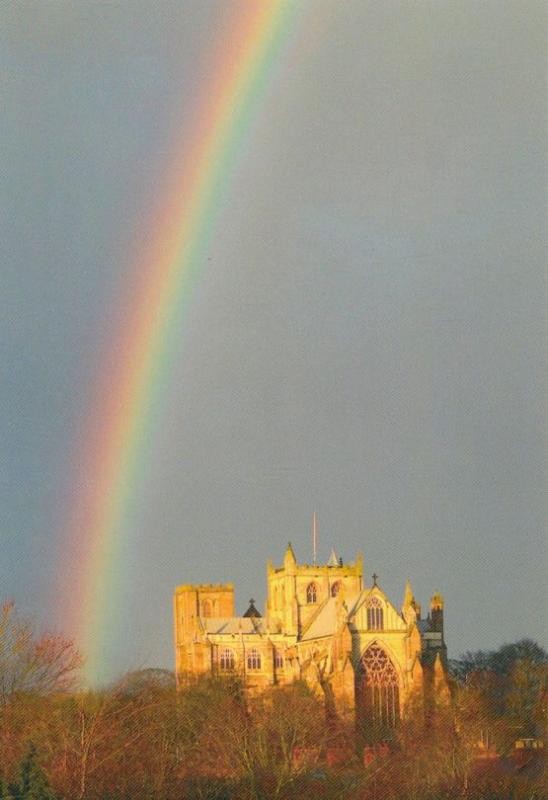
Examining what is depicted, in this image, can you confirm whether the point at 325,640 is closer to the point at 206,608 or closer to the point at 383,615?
the point at 383,615

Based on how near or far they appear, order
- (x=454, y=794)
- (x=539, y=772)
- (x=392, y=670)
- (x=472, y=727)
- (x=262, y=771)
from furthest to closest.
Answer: (x=392, y=670) < (x=472, y=727) < (x=539, y=772) < (x=262, y=771) < (x=454, y=794)

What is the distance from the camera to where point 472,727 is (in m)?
122

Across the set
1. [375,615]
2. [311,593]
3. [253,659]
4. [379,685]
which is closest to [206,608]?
[311,593]

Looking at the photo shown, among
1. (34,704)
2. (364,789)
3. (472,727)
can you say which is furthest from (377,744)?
(34,704)

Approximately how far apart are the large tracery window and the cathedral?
0.08 meters

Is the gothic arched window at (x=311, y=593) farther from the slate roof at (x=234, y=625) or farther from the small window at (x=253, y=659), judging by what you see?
the small window at (x=253, y=659)

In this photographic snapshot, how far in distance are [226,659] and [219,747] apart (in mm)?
73098

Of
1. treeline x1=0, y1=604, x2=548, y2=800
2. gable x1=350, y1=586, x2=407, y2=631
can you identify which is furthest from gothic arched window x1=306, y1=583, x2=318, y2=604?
treeline x1=0, y1=604, x2=548, y2=800

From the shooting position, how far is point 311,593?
17388cm

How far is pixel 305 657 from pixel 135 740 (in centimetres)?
7540

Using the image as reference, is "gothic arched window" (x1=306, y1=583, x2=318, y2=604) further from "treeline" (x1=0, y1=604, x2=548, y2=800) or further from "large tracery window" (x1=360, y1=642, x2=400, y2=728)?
"treeline" (x1=0, y1=604, x2=548, y2=800)

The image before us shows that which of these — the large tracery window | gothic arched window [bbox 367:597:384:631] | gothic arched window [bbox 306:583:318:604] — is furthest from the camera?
gothic arched window [bbox 306:583:318:604]

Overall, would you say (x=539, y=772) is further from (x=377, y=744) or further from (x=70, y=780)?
(x=70, y=780)

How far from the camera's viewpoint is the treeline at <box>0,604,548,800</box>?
2990 inches
